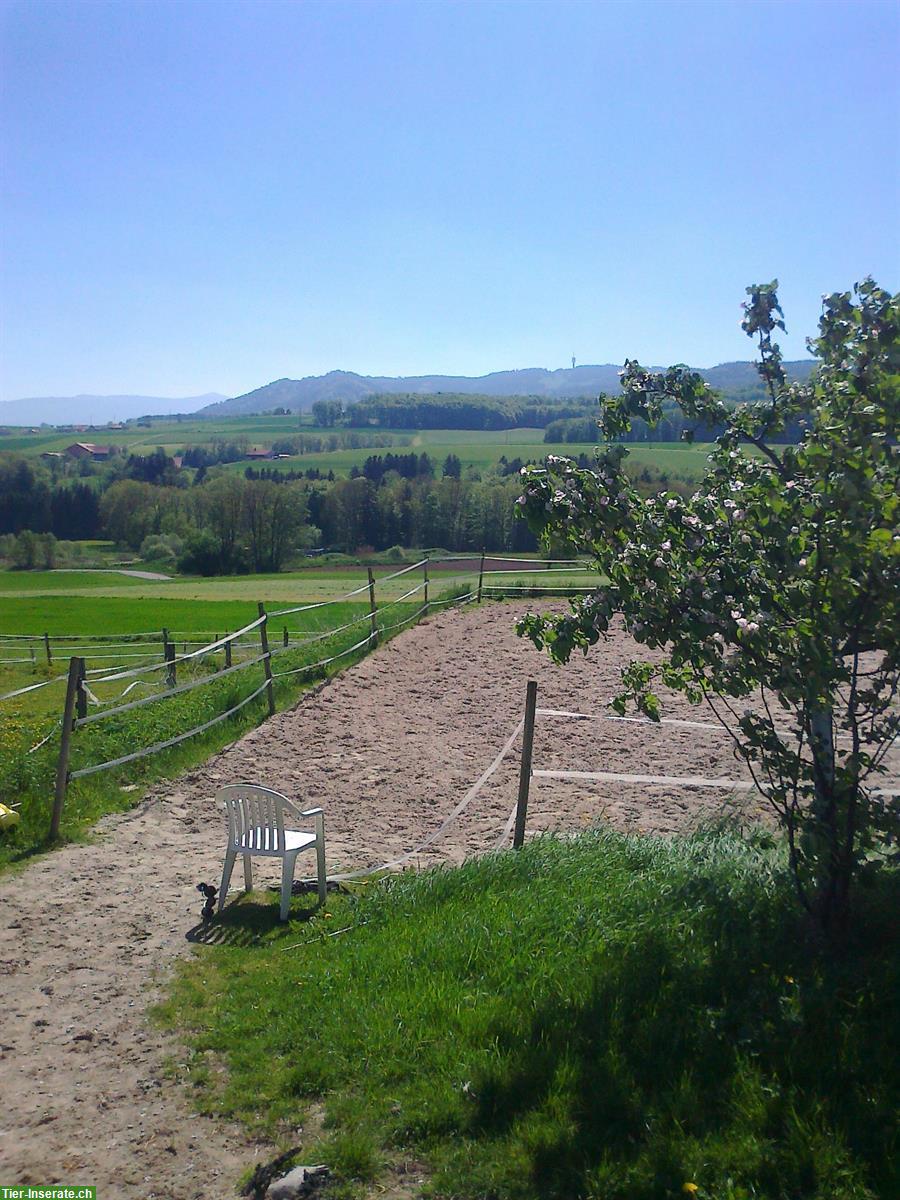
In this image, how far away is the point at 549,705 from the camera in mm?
11812

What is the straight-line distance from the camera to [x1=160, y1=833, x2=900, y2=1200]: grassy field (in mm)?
2971

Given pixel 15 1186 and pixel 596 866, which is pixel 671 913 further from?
pixel 15 1186

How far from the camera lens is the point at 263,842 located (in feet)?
20.0

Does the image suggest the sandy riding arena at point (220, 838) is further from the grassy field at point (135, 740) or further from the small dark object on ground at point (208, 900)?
the grassy field at point (135, 740)

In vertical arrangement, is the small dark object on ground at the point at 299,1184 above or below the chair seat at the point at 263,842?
above

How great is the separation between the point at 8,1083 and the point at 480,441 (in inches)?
4635

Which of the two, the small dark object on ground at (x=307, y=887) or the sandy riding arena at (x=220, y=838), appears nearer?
the sandy riding arena at (x=220, y=838)

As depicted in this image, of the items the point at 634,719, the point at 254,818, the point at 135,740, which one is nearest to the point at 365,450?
the point at 634,719

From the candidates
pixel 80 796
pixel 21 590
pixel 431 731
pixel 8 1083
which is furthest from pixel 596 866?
pixel 21 590

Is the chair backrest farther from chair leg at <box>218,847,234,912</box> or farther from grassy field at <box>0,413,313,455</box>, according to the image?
grassy field at <box>0,413,313,455</box>

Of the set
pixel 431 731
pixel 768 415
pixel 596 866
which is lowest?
pixel 431 731

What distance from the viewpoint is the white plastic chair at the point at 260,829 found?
19.7ft

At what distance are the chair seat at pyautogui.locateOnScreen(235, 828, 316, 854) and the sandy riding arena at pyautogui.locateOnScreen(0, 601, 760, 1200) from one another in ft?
1.72

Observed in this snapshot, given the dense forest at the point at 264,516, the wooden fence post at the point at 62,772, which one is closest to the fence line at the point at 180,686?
the wooden fence post at the point at 62,772
